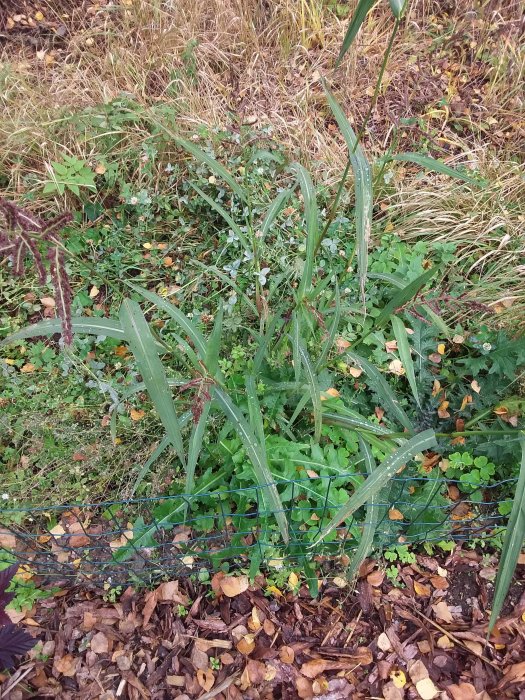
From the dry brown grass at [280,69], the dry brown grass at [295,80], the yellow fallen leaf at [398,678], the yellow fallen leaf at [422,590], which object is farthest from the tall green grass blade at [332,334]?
the dry brown grass at [280,69]

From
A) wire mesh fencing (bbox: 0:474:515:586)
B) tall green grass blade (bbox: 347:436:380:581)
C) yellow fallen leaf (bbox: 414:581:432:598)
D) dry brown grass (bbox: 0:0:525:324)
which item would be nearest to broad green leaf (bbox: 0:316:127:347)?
wire mesh fencing (bbox: 0:474:515:586)

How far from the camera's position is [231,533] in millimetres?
1829

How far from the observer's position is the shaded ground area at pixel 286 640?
170 cm

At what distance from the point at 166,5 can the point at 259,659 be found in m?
3.60

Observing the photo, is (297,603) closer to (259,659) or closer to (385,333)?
(259,659)

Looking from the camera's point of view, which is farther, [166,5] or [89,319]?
[166,5]

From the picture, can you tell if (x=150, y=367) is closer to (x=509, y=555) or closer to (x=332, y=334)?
(x=332, y=334)

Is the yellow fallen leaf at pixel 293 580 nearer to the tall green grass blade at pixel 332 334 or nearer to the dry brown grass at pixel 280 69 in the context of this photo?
the tall green grass blade at pixel 332 334

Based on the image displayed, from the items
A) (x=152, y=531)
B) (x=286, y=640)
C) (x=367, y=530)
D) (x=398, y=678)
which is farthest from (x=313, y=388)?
(x=398, y=678)

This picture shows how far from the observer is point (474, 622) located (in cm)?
183

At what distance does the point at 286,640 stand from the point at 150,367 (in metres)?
1.25

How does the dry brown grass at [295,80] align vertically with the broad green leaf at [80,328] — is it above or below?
above

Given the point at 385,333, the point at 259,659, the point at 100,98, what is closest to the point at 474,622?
the point at 259,659

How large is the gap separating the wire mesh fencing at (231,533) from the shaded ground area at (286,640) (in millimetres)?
80
